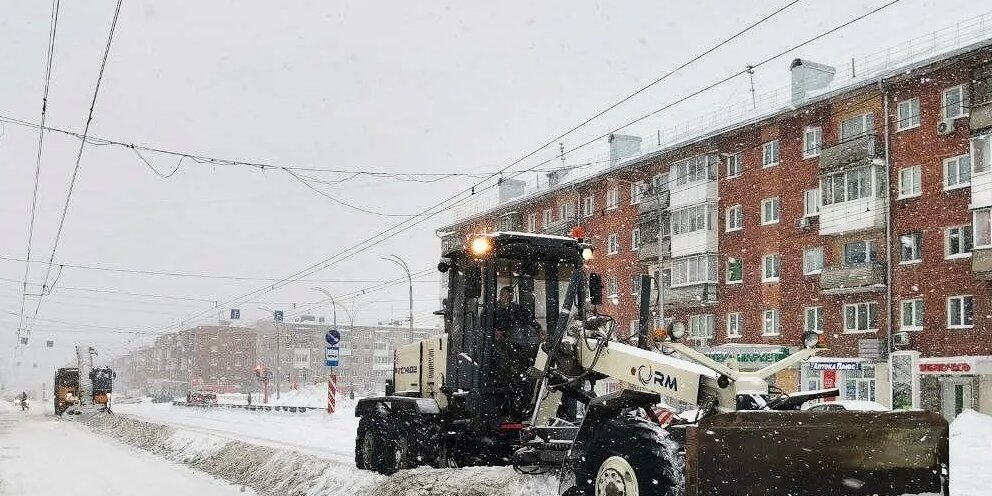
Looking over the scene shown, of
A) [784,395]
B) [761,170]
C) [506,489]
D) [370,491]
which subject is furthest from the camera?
[761,170]

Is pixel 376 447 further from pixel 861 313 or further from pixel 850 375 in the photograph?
pixel 850 375

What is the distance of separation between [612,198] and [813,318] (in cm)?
1789

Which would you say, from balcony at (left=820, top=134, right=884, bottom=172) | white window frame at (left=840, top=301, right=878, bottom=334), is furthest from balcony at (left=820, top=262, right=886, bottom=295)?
balcony at (left=820, top=134, right=884, bottom=172)

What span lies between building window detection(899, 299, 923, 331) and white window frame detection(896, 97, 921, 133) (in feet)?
22.7

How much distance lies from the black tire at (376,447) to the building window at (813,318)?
3044 cm

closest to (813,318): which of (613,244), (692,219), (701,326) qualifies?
(701,326)

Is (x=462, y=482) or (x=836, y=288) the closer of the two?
(x=462, y=482)

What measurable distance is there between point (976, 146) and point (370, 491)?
97.7ft

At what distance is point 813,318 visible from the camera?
130ft

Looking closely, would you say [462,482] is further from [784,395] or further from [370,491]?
[784,395]

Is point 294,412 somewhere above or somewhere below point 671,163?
below

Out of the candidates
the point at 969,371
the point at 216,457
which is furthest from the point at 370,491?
the point at 969,371

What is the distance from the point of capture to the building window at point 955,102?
1316 inches

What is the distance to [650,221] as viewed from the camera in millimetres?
50688
